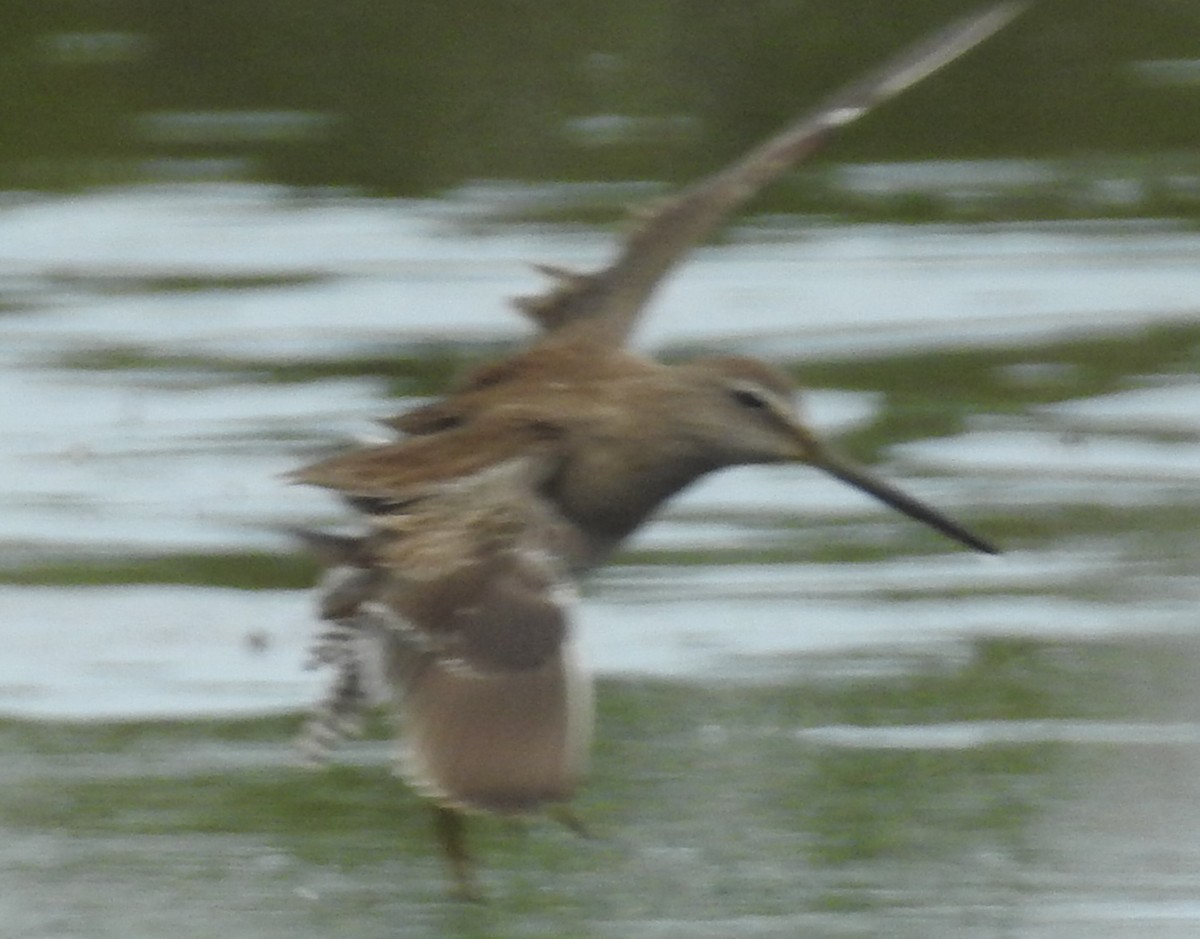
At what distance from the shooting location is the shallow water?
664 centimetres

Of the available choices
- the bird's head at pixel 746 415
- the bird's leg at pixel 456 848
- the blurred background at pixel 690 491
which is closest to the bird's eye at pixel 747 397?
the bird's head at pixel 746 415

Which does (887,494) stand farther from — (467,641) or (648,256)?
(467,641)

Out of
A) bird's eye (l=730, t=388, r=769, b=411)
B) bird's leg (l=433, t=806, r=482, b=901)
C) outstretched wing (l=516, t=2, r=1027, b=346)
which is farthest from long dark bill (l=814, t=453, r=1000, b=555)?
bird's leg (l=433, t=806, r=482, b=901)

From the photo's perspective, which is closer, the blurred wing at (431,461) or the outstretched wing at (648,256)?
the blurred wing at (431,461)

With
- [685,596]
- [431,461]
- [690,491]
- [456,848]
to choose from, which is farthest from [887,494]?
[690,491]

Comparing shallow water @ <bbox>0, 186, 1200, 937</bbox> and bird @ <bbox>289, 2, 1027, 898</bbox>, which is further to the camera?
shallow water @ <bbox>0, 186, 1200, 937</bbox>

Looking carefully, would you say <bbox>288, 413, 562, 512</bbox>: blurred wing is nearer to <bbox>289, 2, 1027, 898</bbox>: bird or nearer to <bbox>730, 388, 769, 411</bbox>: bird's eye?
<bbox>289, 2, 1027, 898</bbox>: bird

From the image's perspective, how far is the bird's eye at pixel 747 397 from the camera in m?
6.83

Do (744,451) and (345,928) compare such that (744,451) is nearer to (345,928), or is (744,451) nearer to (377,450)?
(377,450)

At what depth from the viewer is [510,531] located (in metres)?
6.33

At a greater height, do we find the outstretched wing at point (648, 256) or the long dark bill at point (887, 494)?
the outstretched wing at point (648, 256)

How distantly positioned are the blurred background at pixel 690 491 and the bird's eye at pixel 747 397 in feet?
2.76

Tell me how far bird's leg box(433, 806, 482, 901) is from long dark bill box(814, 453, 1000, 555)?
105cm

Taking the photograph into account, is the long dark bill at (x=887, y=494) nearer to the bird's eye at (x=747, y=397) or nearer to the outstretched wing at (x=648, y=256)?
the bird's eye at (x=747, y=397)
